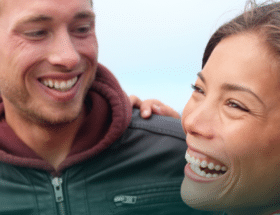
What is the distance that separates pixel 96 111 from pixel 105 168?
456 mm

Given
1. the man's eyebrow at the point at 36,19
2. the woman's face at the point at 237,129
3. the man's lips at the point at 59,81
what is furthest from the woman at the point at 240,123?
the man's eyebrow at the point at 36,19

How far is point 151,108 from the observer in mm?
3289

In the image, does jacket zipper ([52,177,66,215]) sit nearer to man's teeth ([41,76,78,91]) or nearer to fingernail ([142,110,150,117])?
man's teeth ([41,76,78,91])

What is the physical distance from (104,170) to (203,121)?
1172 millimetres

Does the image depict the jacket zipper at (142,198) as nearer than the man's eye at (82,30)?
No

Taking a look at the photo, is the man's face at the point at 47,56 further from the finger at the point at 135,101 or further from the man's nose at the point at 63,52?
the finger at the point at 135,101

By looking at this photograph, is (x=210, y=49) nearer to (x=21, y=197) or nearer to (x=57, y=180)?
(x=57, y=180)

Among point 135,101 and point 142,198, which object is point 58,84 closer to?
point 135,101

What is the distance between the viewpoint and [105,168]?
2.96 metres

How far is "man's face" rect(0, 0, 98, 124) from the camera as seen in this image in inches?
102

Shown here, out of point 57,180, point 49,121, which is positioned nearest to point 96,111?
point 49,121

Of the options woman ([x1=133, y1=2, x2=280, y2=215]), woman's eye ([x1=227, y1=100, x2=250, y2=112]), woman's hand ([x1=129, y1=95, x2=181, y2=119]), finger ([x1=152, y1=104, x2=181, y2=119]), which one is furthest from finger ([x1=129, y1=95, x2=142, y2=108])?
woman's eye ([x1=227, y1=100, x2=250, y2=112])

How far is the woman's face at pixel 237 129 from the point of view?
193cm

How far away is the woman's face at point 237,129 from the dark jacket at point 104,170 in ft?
2.79
